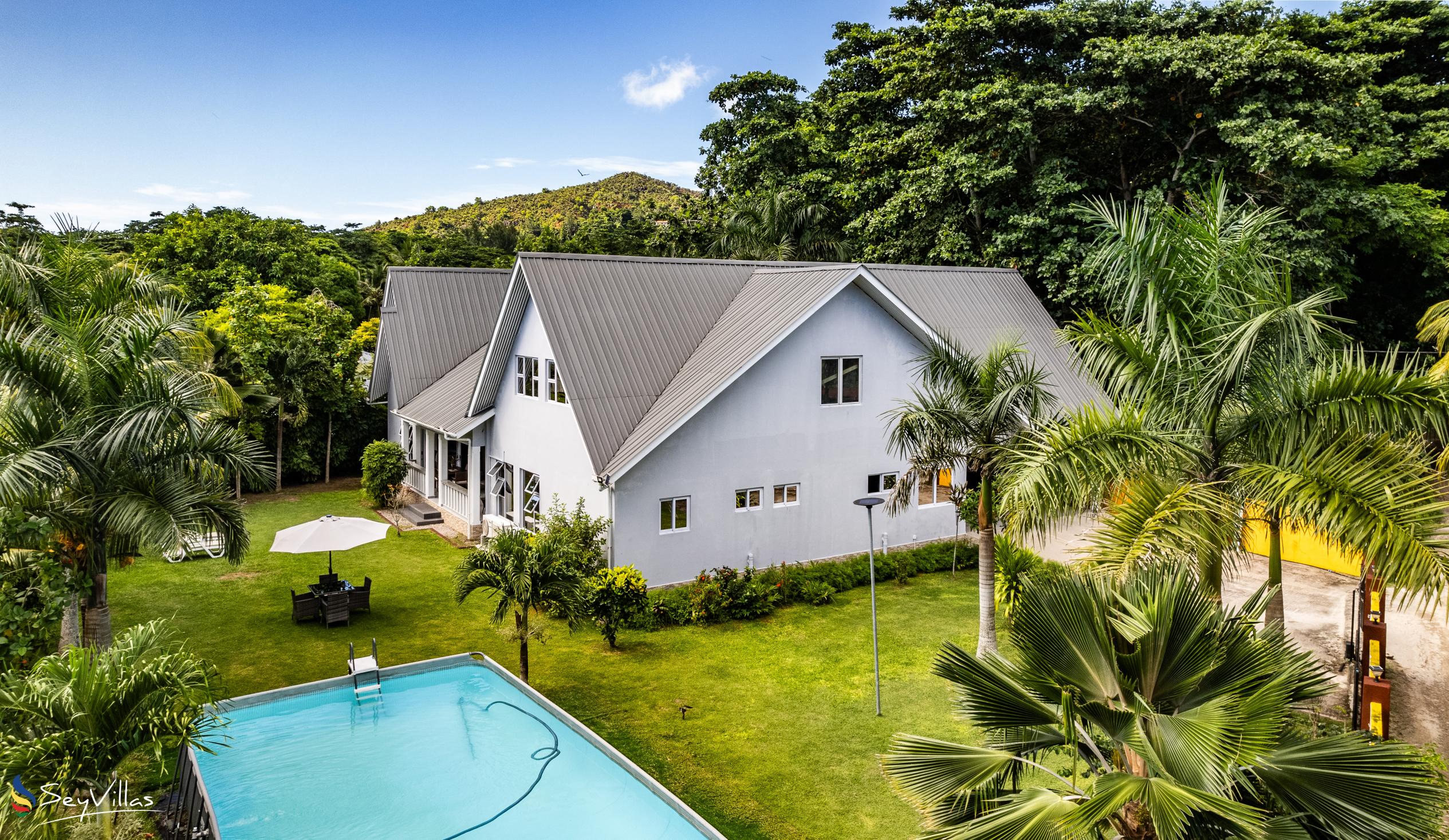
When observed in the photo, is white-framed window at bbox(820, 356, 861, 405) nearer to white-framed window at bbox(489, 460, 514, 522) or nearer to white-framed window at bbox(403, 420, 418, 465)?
white-framed window at bbox(489, 460, 514, 522)

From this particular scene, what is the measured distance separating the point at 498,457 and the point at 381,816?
1299cm

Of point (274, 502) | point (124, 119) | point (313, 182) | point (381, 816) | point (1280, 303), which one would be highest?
point (313, 182)

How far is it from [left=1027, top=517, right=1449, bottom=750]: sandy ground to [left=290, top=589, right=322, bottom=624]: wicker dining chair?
13297 mm

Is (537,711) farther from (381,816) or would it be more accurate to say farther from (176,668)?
(176,668)

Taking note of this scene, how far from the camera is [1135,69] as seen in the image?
24.2 m

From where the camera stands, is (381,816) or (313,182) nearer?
(381,816)

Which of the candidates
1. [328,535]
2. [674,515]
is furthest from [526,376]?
[328,535]

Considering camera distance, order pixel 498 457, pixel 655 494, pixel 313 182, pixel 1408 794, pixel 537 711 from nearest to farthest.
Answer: pixel 1408 794
pixel 537 711
pixel 655 494
pixel 498 457
pixel 313 182

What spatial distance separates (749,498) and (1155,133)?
18051 mm

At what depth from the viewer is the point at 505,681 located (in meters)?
13.4

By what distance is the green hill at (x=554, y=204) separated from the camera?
92688 mm

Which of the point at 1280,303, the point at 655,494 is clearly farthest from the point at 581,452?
the point at 1280,303

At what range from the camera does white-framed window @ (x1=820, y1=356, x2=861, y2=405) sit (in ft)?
64.4

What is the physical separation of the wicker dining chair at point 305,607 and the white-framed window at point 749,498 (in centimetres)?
856
